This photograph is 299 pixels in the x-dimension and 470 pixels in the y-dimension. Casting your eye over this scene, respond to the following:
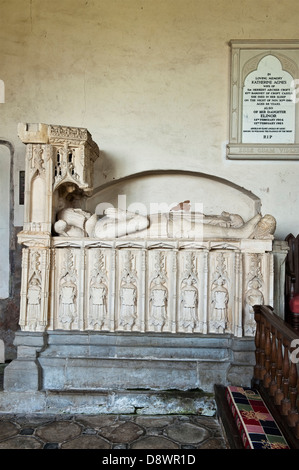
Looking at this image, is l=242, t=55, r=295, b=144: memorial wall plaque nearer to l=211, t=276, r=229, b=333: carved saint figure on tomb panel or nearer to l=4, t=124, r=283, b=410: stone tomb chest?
l=4, t=124, r=283, b=410: stone tomb chest

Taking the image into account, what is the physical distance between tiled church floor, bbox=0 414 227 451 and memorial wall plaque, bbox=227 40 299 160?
3.09 meters

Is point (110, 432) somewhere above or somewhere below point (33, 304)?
below

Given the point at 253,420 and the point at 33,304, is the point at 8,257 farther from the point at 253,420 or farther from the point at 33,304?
the point at 253,420

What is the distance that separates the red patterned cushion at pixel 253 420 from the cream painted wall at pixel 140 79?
7.89 feet

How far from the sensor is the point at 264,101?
15.3 feet

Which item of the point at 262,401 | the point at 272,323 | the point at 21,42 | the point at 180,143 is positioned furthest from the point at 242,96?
the point at 262,401

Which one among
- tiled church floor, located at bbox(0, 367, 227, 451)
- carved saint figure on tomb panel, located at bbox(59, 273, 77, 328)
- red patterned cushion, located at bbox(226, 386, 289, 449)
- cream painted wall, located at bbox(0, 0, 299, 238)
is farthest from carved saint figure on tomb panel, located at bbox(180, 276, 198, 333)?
cream painted wall, located at bbox(0, 0, 299, 238)

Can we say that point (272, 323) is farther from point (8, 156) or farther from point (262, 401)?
point (8, 156)

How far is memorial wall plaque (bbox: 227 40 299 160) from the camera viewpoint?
15.1ft

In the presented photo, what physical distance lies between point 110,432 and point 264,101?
403cm

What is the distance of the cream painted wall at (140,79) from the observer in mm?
4617

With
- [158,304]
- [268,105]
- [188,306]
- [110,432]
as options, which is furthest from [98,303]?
[268,105]

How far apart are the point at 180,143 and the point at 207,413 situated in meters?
3.07

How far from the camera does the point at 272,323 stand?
2.58 metres
